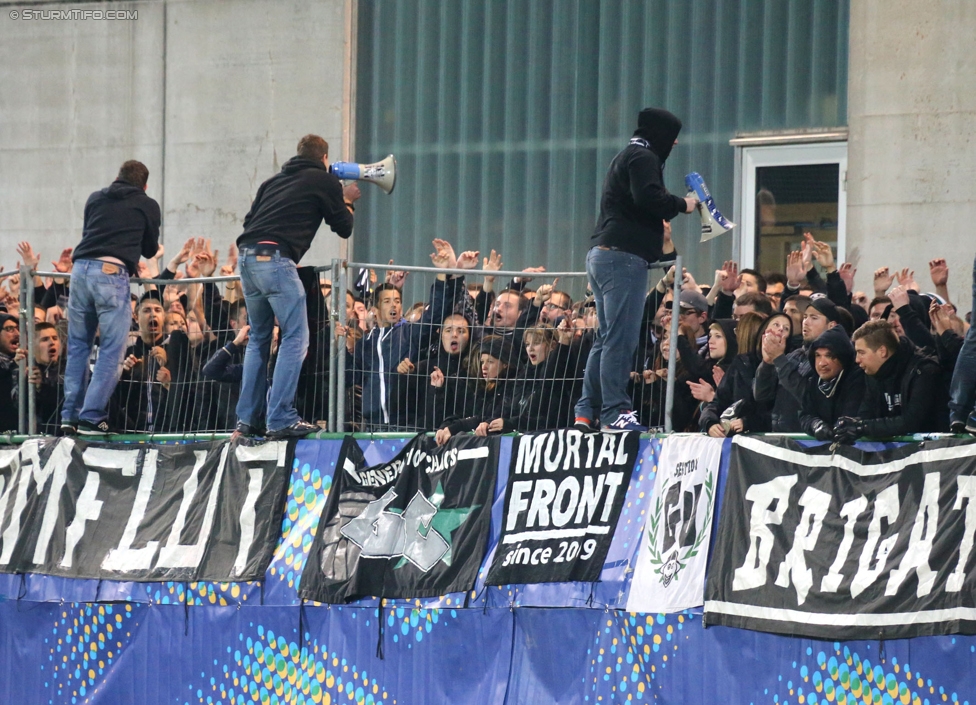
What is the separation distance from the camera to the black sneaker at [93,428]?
12.0 m

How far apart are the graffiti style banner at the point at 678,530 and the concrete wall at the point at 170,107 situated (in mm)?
8067

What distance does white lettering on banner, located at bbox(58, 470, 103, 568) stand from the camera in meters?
12.1

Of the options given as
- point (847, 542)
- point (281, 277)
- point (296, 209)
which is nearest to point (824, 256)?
point (847, 542)

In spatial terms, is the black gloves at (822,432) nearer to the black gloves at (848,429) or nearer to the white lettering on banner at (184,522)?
the black gloves at (848,429)

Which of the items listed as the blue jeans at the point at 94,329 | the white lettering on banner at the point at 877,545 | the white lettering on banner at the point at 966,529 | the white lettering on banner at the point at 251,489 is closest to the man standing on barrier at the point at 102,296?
the blue jeans at the point at 94,329

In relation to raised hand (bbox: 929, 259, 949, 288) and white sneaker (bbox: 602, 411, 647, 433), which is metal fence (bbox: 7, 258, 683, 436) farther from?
raised hand (bbox: 929, 259, 949, 288)

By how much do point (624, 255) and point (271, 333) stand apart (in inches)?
108

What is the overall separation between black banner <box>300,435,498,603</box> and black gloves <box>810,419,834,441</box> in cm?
231

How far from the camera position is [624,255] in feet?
32.4

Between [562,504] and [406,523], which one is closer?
[562,504]

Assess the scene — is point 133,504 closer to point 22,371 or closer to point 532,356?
point 22,371

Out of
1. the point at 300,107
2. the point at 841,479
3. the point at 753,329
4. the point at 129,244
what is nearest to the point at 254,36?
the point at 300,107

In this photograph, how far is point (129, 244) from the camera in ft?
39.6

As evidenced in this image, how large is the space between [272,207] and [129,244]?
155 cm
